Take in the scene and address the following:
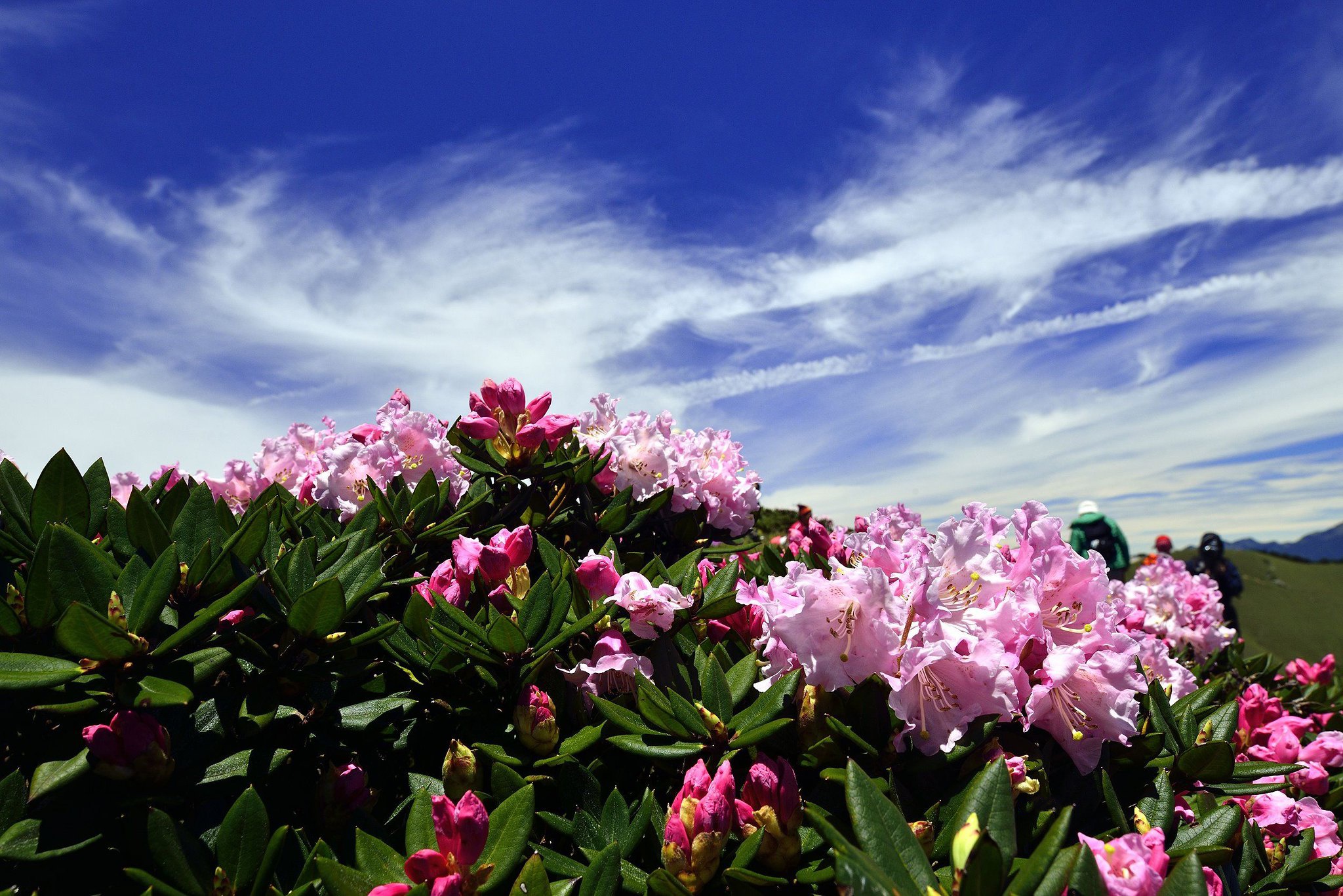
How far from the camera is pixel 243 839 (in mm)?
1038

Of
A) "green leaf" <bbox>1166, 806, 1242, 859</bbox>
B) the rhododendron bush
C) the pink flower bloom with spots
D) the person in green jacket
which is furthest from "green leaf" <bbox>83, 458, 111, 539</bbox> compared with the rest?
the person in green jacket

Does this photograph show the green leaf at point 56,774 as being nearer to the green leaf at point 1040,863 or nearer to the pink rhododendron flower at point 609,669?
the pink rhododendron flower at point 609,669

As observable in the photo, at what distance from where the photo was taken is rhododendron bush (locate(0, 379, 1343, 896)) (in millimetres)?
1027

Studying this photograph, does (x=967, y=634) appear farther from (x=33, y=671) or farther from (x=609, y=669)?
(x=33, y=671)

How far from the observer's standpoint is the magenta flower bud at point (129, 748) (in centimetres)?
105

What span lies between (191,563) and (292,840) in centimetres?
49

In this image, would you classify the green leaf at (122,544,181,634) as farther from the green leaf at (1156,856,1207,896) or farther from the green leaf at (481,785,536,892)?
the green leaf at (1156,856,1207,896)

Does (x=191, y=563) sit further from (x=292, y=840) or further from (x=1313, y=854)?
(x=1313, y=854)

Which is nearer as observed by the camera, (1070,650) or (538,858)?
(538,858)

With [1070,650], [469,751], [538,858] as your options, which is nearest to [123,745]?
[469,751]

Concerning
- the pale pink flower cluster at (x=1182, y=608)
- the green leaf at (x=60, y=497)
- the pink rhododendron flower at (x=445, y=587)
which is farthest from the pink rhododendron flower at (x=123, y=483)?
the pale pink flower cluster at (x=1182, y=608)

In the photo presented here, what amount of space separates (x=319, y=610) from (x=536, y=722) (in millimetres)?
385

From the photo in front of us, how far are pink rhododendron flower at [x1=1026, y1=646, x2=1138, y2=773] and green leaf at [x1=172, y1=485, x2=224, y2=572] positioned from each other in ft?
4.62

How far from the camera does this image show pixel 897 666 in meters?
1.20
